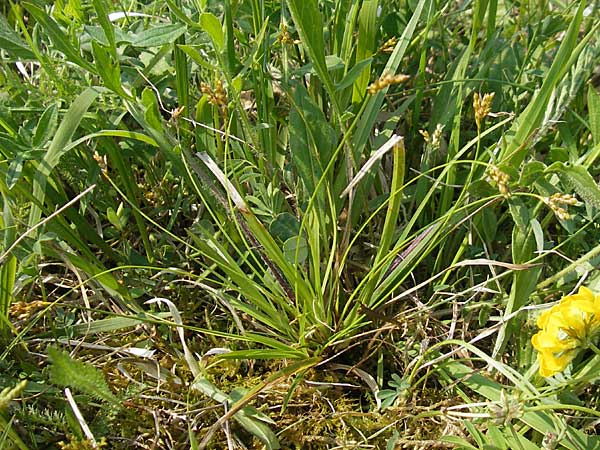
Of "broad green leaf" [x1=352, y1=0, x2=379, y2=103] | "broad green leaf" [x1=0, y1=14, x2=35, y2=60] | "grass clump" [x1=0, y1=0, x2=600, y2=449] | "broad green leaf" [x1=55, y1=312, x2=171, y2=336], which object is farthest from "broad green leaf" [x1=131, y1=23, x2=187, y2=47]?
"broad green leaf" [x1=55, y1=312, x2=171, y2=336]

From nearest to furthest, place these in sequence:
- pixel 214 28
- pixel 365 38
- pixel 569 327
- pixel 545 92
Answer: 1. pixel 569 327
2. pixel 214 28
3. pixel 545 92
4. pixel 365 38

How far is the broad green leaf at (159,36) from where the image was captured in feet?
4.10

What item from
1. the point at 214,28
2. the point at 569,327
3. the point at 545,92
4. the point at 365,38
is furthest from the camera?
the point at 365,38

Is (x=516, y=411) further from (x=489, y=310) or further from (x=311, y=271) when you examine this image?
(x=311, y=271)

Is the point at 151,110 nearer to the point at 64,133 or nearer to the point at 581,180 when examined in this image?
the point at 64,133

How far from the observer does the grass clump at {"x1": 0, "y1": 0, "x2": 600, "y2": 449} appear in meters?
1.25

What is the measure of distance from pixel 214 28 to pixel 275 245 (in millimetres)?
401

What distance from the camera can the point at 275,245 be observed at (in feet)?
4.12

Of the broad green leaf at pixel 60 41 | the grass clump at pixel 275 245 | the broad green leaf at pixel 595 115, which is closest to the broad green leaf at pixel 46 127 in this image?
the grass clump at pixel 275 245

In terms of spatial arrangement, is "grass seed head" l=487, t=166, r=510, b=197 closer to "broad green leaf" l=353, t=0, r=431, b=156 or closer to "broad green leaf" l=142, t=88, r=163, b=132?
"broad green leaf" l=353, t=0, r=431, b=156

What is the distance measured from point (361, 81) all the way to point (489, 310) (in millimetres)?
551

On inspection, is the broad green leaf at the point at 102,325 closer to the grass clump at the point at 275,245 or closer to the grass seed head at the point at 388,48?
the grass clump at the point at 275,245

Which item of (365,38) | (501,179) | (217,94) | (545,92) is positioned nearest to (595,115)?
(545,92)

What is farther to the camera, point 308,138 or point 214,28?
point 308,138
